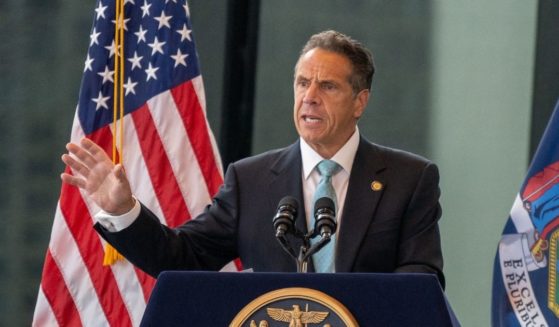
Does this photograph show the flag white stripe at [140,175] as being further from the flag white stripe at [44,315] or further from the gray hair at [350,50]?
the gray hair at [350,50]

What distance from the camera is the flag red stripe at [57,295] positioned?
14.9 feet

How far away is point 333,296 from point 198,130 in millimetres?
2294

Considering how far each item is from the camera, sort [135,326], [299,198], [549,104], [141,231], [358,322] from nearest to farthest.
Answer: [358,322] → [141,231] → [299,198] → [135,326] → [549,104]

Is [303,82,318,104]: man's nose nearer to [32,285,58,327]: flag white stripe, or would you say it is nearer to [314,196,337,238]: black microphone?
[314,196,337,238]: black microphone

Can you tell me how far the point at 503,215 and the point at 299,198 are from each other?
2.39 meters

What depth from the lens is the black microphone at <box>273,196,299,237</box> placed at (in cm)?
281

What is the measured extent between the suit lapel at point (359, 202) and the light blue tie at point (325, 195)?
0.03 meters

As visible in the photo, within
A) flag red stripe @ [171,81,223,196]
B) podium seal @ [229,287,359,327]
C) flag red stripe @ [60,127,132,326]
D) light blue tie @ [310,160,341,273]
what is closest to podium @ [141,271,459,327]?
podium seal @ [229,287,359,327]

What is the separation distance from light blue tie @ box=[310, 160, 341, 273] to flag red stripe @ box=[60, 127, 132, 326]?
4.26 ft

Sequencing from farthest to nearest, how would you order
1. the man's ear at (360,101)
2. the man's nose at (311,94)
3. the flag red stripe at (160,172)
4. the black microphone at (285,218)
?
1. the flag red stripe at (160,172)
2. the man's ear at (360,101)
3. the man's nose at (311,94)
4. the black microphone at (285,218)

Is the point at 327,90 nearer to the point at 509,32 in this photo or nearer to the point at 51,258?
the point at 51,258

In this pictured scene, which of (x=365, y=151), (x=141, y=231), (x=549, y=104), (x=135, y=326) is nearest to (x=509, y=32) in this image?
(x=549, y=104)

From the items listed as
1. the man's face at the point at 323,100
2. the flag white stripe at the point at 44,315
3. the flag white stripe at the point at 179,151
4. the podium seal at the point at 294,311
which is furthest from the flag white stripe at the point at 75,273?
the podium seal at the point at 294,311

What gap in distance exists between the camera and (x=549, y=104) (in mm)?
5617
